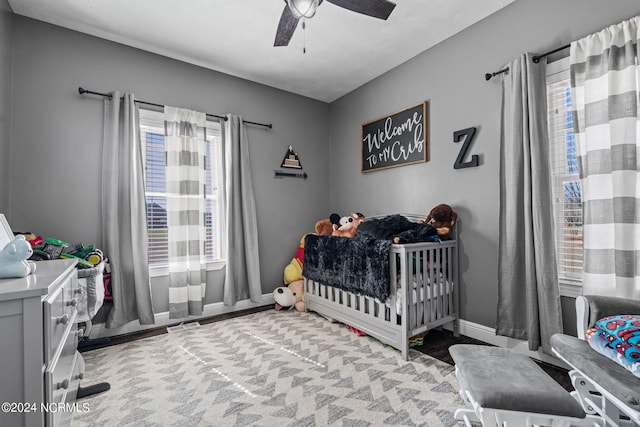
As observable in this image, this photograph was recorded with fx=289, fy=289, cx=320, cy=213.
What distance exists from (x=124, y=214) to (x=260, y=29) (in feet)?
6.56

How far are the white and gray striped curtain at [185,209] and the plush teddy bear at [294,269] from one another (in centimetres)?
95

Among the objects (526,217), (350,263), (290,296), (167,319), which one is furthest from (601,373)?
(167,319)

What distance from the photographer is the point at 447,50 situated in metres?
2.60

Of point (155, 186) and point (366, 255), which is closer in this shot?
point (366, 255)

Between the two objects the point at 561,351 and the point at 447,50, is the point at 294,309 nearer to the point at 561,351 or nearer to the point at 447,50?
the point at 561,351

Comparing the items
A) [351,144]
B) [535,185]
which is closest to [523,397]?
[535,185]

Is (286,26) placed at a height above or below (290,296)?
above

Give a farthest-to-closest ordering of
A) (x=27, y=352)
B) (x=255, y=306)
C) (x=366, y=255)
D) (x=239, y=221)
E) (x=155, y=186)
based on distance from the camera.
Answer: (x=255, y=306) → (x=239, y=221) → (x=155, y=186) → (x=366, y=255) → (x=27, y=352)

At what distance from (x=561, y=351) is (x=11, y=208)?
365cm

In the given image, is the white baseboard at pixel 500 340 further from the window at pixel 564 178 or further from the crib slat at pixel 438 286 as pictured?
the window at pixel 564 178

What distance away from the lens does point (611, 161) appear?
1662mm

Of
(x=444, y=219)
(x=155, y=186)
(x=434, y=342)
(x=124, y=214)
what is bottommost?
(x=434, y=342)

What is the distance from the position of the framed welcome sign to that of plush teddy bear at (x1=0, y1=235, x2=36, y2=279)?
2807 millimetres

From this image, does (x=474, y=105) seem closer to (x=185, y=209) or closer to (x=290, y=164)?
(x=290, y=164)
